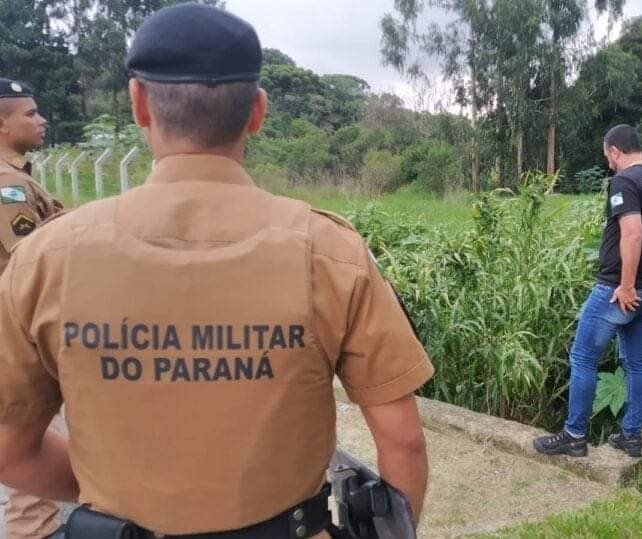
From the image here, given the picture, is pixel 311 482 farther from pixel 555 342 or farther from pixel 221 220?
pixel 555 342

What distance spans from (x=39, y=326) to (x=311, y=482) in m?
0.55

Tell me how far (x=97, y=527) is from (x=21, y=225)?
214 centimetres

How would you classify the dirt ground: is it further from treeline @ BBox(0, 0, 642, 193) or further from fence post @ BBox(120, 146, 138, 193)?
treeline @ BBox(0, 0, 642, 193)

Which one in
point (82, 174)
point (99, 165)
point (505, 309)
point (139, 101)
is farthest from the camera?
point (82, 174)

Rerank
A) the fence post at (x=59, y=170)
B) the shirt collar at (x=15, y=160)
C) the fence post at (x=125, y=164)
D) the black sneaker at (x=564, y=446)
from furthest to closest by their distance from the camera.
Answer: the fence post at (x=59, y=170)
the fence post at (x=125, y=164)
the black sneaker at (x=564, y=446)
the shirt collar at (x=15, y=160)

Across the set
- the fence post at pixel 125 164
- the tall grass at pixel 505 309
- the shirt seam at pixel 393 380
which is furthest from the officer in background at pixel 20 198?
the fence post at pixel 125 164

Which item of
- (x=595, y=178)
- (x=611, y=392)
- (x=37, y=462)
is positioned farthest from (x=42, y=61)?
(x=37, y=462)

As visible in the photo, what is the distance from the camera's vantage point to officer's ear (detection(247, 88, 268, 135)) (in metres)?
1.36

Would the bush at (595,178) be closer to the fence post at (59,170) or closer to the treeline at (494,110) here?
the fence post at (59,170)

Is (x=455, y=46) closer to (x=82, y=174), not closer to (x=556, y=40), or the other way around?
(x=556, y=40)

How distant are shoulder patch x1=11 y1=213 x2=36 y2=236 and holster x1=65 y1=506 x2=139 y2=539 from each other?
204 centimetres

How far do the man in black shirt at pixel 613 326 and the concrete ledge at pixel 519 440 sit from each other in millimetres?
54

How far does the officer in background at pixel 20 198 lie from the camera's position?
3.00 m

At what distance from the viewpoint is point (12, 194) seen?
3.16 m
